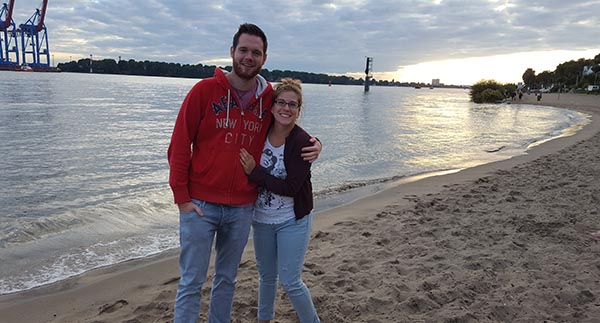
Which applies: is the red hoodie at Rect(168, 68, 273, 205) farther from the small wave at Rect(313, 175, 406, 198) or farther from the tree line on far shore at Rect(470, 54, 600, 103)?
the tree line on far shore at Rect(470, 54, 600, 103)

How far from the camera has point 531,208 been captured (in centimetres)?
675

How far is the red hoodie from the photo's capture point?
2.65 metres

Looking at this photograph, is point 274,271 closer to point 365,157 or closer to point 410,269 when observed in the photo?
point 410,269

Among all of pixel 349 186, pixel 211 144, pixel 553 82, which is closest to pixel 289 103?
pixel 211 144

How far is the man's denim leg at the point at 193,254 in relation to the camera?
272 centimetres

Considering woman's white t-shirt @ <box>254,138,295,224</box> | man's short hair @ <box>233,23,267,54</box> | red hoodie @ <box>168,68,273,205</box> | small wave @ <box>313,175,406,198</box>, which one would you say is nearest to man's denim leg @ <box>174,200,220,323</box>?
red hoodie @ <box>168,68,273,205</box>

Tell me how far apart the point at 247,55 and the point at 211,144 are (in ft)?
2.06

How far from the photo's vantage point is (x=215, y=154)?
8.91 feet

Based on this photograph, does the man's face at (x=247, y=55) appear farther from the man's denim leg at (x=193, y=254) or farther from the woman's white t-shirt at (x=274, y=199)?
the man's denim leg at (x=193, y=254)

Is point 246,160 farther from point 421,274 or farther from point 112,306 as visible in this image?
point 421,274

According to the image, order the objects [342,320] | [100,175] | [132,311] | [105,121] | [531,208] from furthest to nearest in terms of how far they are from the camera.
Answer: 1. [105,121]
2. [100,175]
3. [531,208]
4. [132,311]
5. [342,320]

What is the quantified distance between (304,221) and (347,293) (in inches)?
58.7

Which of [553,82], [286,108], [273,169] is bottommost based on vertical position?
[273,169]

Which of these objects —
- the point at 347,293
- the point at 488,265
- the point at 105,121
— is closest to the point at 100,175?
the point at 347,293
